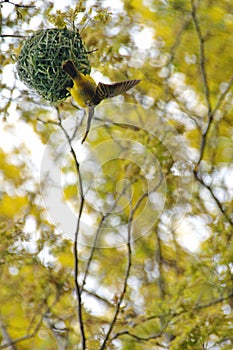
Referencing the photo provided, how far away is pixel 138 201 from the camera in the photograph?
4.74 ft

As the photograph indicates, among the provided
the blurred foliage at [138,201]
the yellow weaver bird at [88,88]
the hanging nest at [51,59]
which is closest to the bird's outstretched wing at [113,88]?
the yellow weaver bird at [88,88]

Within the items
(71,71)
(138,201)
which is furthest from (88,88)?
(138,201)

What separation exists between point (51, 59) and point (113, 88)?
0.15 metres

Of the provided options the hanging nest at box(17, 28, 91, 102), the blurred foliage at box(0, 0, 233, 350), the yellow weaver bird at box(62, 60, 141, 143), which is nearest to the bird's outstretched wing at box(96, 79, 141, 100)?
the yellow weaver bird at box(62, 60, 141, 143)

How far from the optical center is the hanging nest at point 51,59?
3.14ft

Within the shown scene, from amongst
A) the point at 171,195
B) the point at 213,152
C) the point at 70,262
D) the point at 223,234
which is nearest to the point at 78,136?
the point at 171,195

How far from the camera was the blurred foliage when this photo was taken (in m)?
1.38

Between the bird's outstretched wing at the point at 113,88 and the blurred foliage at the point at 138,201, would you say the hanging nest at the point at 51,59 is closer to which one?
the bird's outstretched wing at the point at 113,88

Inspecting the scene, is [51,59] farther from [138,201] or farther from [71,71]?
[138,201]

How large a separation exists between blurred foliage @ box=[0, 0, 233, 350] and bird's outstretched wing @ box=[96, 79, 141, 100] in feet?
1.00

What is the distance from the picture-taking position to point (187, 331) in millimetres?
1345

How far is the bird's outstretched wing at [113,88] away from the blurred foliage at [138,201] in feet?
1.00

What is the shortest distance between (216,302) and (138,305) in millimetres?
453

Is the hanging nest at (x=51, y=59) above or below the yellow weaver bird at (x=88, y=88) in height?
above
